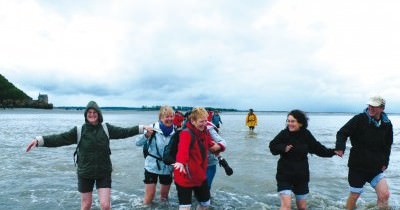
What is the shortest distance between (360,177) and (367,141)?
2.06ft

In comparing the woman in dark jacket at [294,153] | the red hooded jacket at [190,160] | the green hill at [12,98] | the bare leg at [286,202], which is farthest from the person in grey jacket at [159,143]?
the green hill at [12,98]

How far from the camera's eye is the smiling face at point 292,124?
5.82 metres

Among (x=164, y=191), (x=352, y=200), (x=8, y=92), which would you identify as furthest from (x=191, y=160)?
(x=8, y=92)

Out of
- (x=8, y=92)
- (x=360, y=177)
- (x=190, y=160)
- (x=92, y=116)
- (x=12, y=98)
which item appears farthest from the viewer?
(x=12, y=98)

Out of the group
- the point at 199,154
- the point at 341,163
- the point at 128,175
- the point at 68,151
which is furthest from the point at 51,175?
the point at 341,163

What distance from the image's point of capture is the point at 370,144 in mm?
6348

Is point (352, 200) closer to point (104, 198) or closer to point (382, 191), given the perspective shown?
point (382, 191)

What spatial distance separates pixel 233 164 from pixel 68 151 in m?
7.51

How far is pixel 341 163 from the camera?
1455 cm

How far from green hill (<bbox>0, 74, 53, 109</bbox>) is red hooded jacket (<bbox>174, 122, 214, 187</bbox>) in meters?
145

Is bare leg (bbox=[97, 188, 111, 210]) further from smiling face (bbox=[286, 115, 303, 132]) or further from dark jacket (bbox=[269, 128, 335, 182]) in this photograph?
smiling face (bbox=[286, 115, 303, 132])

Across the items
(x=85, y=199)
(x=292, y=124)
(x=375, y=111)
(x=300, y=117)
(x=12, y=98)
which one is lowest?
(x=85, y=199)

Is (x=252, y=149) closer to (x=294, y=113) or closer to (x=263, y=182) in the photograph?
(x=263, y=182)

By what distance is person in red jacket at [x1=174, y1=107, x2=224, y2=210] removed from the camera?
5.43 m
